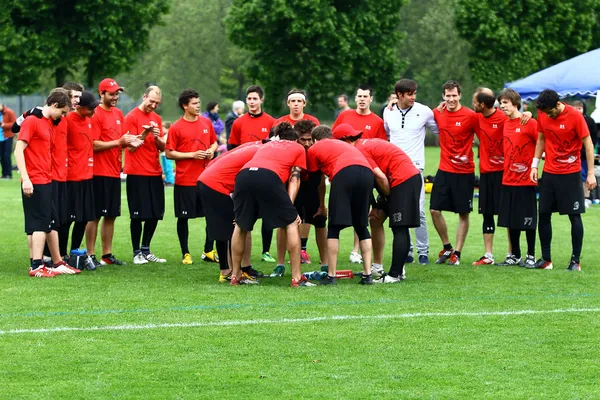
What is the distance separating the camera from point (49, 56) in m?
41.1

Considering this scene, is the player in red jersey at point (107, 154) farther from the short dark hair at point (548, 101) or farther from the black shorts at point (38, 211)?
the short dark hair at point (548, 101)

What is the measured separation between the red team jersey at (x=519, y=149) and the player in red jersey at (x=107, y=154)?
4342mm

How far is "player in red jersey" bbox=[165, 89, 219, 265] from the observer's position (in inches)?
511

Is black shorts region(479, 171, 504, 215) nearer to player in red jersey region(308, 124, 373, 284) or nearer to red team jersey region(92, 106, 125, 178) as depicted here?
player in red jersey region(308, 124, 373, 284)

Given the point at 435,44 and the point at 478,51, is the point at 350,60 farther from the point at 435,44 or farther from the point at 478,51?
the point at 435,44

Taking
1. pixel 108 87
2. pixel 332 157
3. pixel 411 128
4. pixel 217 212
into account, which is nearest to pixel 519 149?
pixel 411 128

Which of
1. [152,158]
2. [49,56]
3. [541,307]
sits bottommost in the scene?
[541,307]

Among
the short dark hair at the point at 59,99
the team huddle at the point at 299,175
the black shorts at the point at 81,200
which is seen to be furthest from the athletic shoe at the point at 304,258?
the short dark hair at the point at 59,99

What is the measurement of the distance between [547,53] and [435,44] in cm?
980

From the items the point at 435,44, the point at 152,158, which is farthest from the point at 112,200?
the point at 435,44

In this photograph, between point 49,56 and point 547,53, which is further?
point 547,53

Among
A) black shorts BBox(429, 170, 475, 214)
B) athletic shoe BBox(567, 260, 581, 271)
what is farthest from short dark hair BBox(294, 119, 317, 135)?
athletic shoe BBox(567, 260, 581, 271)

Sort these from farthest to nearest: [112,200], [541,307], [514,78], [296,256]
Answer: [514,78] < [112,200] < [296,256] < [541,307]

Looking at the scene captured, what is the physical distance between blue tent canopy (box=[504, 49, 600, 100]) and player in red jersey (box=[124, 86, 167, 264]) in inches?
498
